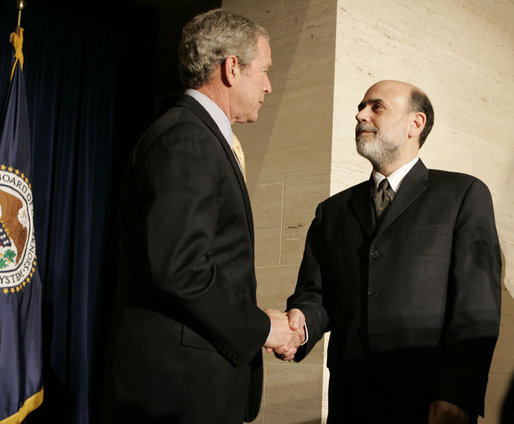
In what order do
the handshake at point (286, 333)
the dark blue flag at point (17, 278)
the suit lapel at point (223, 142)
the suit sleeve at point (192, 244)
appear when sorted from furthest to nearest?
the dark blue flag at point (17, 278), the handshake at point (286, 333), the suit lapel at point (223, 142), the suit sleeve at point (192, 244)

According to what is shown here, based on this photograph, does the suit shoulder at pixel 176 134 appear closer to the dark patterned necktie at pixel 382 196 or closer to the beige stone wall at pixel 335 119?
the dark patterned necktie at pixel 382 196

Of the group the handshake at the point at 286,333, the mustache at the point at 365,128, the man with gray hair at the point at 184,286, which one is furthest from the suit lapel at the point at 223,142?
the mustache at the point at 365,128

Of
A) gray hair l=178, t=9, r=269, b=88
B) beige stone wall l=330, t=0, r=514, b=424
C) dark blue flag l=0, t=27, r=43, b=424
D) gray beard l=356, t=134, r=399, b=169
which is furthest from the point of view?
beige stone wall l=330, t=0, r=514, b=424

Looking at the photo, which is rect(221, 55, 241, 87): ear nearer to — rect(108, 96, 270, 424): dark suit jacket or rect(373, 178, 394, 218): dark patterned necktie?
rect(108, 96, 270, 424): dark suit jacket

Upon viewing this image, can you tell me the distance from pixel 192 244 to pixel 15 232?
2.91 m

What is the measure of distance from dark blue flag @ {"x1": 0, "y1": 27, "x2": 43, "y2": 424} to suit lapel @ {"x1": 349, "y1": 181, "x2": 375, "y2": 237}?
2.59 m

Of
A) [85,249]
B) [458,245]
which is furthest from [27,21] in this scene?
[458,245]

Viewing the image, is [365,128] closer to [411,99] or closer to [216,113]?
[411,99]

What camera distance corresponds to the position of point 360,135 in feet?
10.8

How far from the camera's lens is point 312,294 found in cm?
327

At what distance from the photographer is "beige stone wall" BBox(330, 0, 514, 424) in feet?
16.5

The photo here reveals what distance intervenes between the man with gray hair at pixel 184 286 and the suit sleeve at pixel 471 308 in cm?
72

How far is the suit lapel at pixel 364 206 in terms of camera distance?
310 cm

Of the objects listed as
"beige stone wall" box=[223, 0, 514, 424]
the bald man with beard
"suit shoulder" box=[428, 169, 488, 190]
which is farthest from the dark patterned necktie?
"beige stone wall" box=[223, 0, 514, 424]
